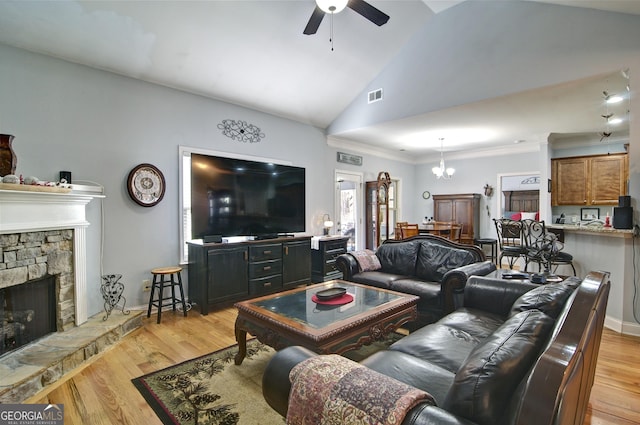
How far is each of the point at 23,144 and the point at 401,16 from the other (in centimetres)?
459

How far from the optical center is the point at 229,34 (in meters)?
3.49

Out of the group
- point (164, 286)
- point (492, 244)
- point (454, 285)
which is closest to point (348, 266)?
point (454, 285)

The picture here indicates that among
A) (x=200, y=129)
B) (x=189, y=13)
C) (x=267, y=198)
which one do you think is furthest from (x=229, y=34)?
(x=267, y=198)

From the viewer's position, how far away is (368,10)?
2.77 m

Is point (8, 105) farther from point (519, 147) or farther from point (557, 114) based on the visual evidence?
point (519, 147)

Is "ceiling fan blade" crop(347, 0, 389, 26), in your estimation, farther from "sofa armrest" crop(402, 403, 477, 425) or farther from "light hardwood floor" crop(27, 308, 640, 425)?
"light hardwood floor" crop(27, 308, 640, 425)

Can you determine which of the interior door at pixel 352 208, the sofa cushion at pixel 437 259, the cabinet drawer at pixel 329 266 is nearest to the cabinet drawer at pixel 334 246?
the cabinet drawer at pixel 329 266

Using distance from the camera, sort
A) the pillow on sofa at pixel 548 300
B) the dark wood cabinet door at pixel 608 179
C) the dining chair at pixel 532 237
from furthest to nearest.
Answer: the dark wood cabinet door at pixel 608 179, the dining chair at pixel 532 237, the pillow on sofa at pixel 548 300

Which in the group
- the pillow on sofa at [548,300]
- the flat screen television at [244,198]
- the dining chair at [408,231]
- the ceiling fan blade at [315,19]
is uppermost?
the ceiling fan blade at [315,19]

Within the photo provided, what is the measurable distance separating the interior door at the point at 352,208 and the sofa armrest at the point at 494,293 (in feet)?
13.2

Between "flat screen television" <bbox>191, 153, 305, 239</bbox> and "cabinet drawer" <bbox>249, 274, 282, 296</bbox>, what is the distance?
0.67m
